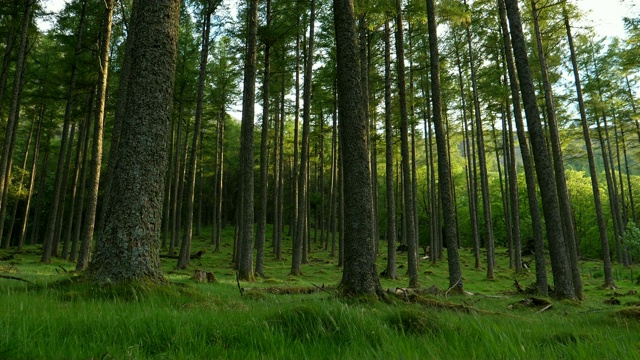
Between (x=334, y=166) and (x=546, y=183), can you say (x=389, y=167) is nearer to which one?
(x=546, y=183)

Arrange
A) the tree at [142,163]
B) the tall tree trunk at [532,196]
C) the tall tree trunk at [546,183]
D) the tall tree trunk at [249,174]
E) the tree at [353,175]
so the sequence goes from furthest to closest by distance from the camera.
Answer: the tall tree trunk at [249,174] → the tall tree trunk at [532,196] → the tall tree trunk at [546,183] → the tree at [353,175] → the tree at [142,163]

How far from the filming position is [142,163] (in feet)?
16.8

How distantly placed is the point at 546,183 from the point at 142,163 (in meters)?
9.98

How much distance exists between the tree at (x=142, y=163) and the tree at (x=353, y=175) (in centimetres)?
270

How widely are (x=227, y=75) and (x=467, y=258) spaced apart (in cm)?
2226

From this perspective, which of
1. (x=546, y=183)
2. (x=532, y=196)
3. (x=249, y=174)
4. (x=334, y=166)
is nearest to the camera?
(x=546, y=183)

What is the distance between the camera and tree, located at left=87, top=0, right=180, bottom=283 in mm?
4789

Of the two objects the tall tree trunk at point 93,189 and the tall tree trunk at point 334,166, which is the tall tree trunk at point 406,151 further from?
the tall tree trunk at point 93,189

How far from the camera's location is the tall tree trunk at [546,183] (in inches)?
388

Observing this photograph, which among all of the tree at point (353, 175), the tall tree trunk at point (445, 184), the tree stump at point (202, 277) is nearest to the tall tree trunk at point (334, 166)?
the tall tree trunk at point (445, 184)

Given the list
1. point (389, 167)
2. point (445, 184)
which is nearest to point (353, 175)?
point (445, 184)

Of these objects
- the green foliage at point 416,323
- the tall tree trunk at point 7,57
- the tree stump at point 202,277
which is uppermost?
the tall tree trunk at point 7,57

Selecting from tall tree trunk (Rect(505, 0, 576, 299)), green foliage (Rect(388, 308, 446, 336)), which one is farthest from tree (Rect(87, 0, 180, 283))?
tall tree trunk (Rect(505, 0, 576, 299))

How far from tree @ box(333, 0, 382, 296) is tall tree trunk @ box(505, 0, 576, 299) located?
21.4 feet
